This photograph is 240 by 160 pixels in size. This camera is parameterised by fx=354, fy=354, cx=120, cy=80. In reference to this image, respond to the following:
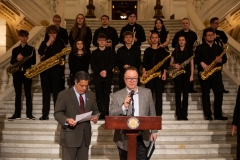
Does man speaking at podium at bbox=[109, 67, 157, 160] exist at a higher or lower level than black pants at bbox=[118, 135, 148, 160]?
higher

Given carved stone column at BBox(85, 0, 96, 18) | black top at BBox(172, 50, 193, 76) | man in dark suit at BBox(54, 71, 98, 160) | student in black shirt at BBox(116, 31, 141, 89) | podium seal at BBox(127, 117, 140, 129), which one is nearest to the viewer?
podium seal at BBox(127, 117, 140, 129)

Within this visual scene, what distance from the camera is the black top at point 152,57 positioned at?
709cm

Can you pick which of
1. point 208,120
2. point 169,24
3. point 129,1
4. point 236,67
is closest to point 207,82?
point 208,120

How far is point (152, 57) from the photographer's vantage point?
7.09 meters

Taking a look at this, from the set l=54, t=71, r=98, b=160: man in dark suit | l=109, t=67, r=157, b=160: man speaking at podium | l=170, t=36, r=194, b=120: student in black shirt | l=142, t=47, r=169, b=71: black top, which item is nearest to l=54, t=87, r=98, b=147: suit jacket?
l=54, t=71, r=98, b=160: man in dark suit

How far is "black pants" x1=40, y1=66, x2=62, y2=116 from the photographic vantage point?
273 inches

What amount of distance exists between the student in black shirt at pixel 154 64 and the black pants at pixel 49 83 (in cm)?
169

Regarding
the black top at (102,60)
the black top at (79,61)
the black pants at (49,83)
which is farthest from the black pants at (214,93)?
the black pants at (49,83)

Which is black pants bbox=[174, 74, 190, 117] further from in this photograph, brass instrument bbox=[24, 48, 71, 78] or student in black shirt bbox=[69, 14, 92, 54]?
brass instrument bbox=[24, 48, 71, 78]

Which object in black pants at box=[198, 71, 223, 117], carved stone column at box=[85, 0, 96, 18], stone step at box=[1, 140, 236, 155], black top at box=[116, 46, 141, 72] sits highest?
carved stone column at box=[85, 0, 96, 18]

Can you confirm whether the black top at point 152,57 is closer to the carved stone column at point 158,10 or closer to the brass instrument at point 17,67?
the brass instrument at point 17,67

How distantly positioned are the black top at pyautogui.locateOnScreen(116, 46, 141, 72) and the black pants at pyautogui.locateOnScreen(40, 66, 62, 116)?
1.22m

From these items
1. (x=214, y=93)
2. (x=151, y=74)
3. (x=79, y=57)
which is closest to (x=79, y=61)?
(x=79, y=57)

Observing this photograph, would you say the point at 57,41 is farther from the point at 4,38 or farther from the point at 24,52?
the point at 4,38
